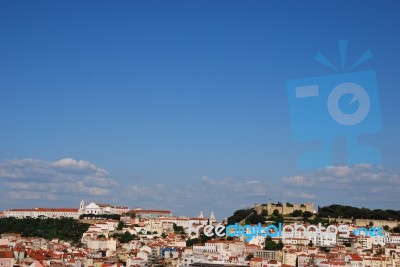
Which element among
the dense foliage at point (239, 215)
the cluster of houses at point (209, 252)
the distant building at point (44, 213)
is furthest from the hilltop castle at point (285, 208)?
the distant building at point (44, 213)

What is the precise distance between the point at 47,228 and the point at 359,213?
1592 cm

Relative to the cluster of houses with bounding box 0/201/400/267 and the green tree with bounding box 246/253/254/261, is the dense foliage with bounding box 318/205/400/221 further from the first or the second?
the green tree with bounding box 246/253/254/261

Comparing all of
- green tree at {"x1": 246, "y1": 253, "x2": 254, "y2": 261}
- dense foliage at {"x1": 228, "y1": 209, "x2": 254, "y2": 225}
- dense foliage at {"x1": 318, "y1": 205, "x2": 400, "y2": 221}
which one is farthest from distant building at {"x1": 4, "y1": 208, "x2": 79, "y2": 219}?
green tree at {"x1": 246, "y1": 253, "x2": 254, "y2": 261}

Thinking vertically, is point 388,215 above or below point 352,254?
above

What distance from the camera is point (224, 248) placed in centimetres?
2622

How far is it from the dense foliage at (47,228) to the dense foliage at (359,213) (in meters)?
12.1

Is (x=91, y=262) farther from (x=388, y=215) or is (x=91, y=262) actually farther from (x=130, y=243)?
(x=388, y=215)

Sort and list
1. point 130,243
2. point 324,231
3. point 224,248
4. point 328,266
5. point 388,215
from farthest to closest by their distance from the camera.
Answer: point 388,215 < point 130,243 < point 324,231 < point 224,248 < point 328,266

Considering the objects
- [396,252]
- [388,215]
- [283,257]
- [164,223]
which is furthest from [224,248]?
[164,223]

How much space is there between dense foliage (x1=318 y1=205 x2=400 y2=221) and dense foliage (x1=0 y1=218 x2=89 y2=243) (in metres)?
12.1

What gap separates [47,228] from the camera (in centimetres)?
3666

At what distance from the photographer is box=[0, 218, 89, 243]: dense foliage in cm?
3500

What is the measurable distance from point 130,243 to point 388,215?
39.0ft

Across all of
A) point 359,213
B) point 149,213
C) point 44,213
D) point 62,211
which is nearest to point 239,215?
point 359,213
